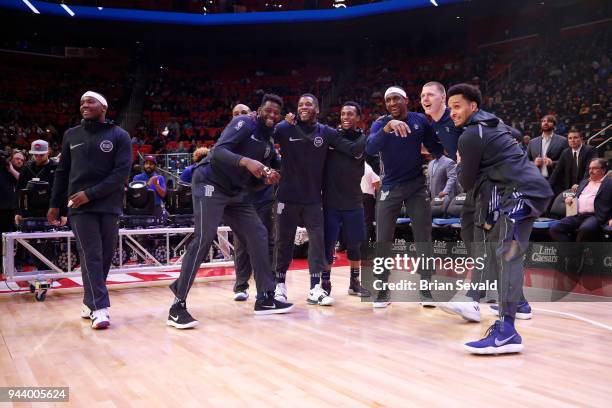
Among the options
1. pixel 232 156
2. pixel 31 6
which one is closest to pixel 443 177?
pixel 232 156

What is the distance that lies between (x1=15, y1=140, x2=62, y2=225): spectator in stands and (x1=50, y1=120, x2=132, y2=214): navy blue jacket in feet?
8.31

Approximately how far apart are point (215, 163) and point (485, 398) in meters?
2.66

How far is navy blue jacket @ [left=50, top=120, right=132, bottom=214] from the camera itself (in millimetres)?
4395

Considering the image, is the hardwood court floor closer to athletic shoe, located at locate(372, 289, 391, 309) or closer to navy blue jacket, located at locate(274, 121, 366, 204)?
athletic shoe, located at locate(372, 289, 391, 309)

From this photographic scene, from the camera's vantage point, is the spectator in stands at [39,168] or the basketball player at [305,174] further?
the spectator in stands at [39,168]

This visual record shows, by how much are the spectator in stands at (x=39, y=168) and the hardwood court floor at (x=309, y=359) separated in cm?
229

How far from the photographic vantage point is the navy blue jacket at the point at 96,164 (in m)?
4.39

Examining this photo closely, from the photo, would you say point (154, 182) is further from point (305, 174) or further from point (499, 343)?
point (499, 343)

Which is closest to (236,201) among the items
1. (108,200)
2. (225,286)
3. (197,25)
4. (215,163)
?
(215,163)

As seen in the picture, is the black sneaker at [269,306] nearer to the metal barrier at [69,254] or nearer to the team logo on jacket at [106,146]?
the team logo on jacket at [106,146]

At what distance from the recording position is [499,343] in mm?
3314

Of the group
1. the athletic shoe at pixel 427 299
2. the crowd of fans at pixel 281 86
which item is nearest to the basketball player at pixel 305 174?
the athletic shoe at pixel 427 299

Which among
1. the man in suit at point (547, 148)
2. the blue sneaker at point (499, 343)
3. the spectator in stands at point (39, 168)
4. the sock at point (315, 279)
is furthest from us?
the man in suit at point (547, 148)

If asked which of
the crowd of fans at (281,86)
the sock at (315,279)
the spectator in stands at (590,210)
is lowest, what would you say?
the sock at (315,279)
